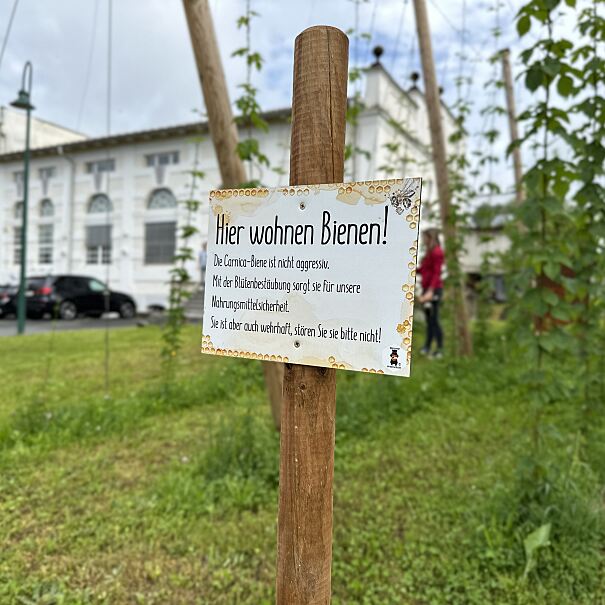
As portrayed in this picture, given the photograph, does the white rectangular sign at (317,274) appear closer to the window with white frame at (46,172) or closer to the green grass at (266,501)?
the green grass at (266,501)

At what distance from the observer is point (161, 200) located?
17797mm

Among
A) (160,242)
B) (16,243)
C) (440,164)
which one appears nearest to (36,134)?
(16,243)

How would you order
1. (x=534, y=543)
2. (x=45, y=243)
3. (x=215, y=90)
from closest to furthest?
(x=534, y=543) < (x=215, y=90) < (x=45, y=243)

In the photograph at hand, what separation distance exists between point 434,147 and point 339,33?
16.2 feet

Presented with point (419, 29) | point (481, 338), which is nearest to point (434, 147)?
point (419, 29)

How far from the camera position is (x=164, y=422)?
370 centimetres

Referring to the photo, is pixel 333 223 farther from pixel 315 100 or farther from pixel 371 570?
pixel 371 570

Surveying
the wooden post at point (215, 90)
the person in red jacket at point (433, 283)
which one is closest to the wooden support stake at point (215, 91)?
the wooden post at point (215, 90)

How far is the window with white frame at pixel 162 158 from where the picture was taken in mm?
17297

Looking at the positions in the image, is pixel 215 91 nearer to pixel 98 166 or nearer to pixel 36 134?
pixel 98 166

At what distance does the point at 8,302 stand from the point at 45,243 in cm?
859

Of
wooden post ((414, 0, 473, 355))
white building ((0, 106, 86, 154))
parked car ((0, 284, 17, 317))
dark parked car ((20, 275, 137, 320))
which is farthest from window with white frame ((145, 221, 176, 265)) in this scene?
wooden post ((414, 0, 473, 355))

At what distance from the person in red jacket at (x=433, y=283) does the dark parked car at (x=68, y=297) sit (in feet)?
35.6

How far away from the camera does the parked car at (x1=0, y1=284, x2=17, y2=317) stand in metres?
12.9
